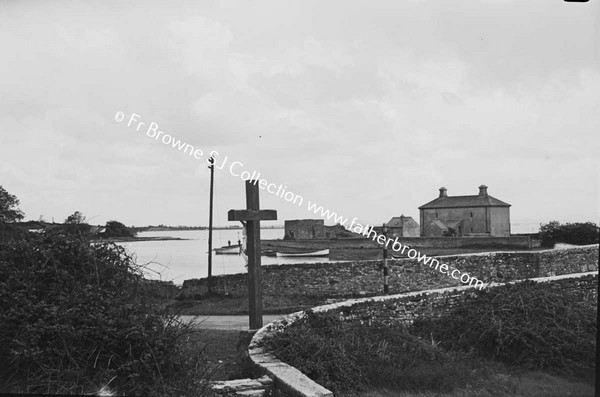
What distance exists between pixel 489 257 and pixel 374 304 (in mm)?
7367

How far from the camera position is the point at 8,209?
247 inches

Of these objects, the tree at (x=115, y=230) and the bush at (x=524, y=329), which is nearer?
the tree at (x=115, y=230)

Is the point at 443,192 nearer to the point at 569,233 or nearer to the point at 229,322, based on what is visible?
the point at 569,233

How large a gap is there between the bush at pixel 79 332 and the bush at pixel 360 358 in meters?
1.53

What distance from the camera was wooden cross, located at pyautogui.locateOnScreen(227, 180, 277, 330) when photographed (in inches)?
308

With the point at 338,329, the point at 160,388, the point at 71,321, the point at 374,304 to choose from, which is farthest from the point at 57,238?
the point at 374,304

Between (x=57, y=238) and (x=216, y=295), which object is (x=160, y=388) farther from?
(x=216, y=295)

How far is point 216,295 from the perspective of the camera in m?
16.5

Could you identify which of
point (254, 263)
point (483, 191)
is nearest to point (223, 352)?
point (254, 263)

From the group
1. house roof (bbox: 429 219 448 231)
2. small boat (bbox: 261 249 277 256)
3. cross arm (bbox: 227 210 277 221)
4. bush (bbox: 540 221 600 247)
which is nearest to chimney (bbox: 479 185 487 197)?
house roof (bbox: 429 219 448 231)

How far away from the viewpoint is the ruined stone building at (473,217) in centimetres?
4506

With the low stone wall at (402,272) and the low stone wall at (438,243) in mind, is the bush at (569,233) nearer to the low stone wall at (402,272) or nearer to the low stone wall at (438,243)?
the low stone wall at (438,243)

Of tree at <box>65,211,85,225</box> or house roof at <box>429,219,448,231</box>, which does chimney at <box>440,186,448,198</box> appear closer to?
house roof at <box>429,219,448,231</box>

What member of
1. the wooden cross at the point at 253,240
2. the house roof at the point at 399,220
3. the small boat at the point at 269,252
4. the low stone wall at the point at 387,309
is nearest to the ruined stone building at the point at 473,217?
the house roof at the point at 399,220
